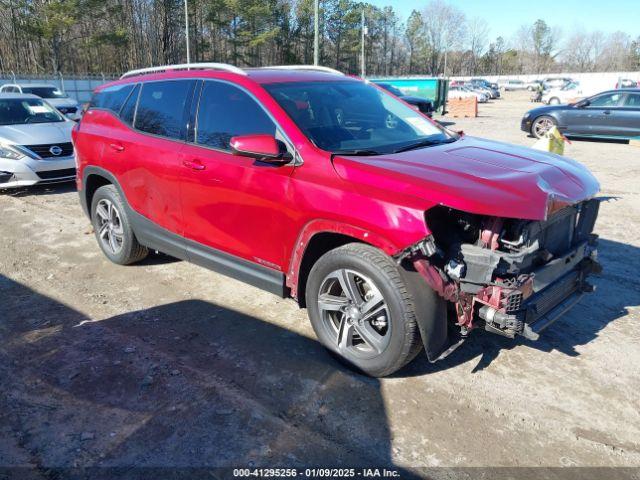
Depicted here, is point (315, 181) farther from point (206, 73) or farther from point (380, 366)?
point (206, 73)

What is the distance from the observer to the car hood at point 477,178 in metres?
2.78

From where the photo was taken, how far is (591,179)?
3.60 m

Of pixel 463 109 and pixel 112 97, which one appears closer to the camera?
pixel 112 97

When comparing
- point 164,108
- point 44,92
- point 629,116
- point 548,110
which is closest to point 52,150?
point 164,108

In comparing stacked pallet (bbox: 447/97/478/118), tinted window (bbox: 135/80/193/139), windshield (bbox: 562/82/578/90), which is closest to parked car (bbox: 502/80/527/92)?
windshield (bbox: 562/82/578/90)

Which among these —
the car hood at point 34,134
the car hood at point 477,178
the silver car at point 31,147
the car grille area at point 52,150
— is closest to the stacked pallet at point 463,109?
the silver car at point 31,147

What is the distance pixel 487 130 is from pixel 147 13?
5373 centimetres

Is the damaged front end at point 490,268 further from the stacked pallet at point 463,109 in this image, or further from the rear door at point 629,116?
the stacked pallet at point 463,109

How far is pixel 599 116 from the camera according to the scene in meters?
15.1

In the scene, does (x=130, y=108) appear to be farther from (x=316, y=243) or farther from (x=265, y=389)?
(x=265, y=389)

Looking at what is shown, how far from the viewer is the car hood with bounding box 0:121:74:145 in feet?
27.8

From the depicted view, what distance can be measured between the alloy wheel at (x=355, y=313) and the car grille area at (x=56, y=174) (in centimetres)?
699

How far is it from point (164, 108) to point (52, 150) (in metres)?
5.34

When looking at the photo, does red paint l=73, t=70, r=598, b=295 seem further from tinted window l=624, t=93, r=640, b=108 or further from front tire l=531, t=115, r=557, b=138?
tinted window l=624, t=93, r=640, b=108
